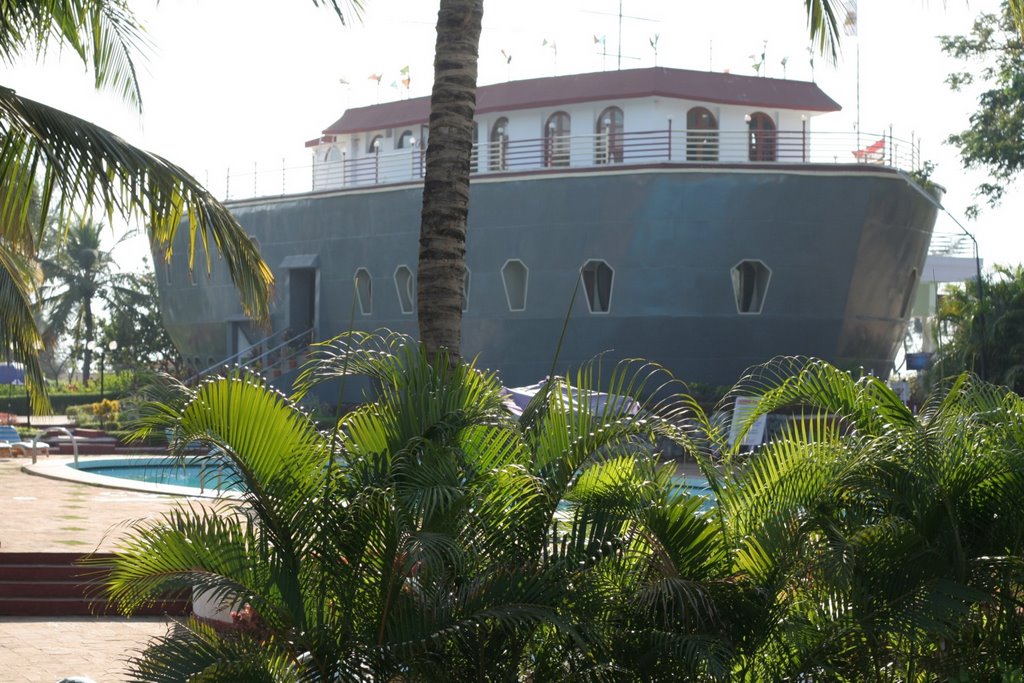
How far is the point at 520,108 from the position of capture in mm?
25828

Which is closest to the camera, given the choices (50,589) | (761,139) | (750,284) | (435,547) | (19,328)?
(435,547)

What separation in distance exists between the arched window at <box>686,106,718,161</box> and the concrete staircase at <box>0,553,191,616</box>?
54.4ft

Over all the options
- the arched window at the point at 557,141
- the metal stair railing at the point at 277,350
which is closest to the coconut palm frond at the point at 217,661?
the arched window at the point at 557,141

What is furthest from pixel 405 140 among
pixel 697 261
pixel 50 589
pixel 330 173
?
pixel 50 589

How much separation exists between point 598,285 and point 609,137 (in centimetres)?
315

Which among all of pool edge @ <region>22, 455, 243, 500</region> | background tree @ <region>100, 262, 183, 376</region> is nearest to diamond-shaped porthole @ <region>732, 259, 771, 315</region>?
pool edge @ <region>22, 455, 243, 500</region>

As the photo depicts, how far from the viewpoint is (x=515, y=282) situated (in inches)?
987

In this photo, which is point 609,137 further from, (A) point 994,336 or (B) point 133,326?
(B) point 133,326

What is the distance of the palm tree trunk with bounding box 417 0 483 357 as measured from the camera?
639cm

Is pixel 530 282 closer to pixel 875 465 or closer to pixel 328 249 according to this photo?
pixel 328 249

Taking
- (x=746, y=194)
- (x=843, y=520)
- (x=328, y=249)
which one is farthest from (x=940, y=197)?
(x=843, y=520)

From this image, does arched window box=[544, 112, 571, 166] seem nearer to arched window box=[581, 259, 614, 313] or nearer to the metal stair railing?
arched window box=[581, 259, 614, 313]

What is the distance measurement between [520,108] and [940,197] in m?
8.60

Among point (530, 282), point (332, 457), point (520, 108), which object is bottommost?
point (332, 457)
